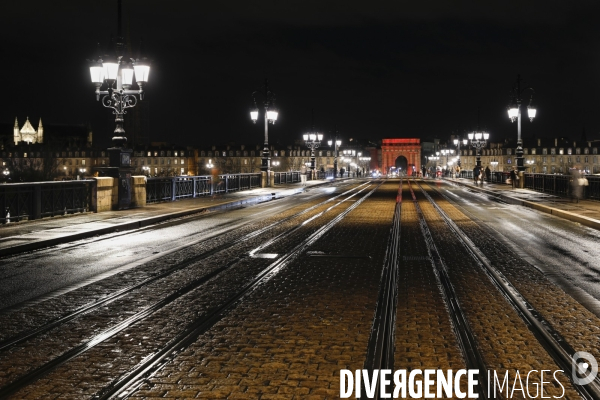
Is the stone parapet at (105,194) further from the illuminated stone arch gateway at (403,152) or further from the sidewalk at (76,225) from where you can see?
the illuminated stone arch gateway at (403,152)

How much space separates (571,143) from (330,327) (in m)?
180

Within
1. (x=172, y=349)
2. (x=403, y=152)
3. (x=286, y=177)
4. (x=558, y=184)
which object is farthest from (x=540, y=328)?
(x=403, y=152)

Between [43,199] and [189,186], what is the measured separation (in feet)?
43.2

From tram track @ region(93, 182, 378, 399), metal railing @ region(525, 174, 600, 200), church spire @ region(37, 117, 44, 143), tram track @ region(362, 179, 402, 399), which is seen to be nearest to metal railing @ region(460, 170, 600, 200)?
metal railing @ region(525, 174, 600, 200)

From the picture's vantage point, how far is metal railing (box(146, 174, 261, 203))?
90.7ft

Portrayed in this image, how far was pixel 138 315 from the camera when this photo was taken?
7492 mm

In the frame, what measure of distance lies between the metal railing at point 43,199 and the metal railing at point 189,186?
18.0 ft

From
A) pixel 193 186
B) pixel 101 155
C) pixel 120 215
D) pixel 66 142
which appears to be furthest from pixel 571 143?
pixel 120 215

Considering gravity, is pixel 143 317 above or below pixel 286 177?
below

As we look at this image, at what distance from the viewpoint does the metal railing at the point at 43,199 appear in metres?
17.5

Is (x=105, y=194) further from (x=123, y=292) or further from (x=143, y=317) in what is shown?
(x=143, y=317)

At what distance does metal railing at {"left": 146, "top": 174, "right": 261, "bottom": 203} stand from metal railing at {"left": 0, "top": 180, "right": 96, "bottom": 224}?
547cm

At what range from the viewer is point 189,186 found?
32.2 m

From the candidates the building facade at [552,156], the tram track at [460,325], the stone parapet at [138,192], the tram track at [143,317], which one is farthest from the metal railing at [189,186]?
the building facade at [552,156]
